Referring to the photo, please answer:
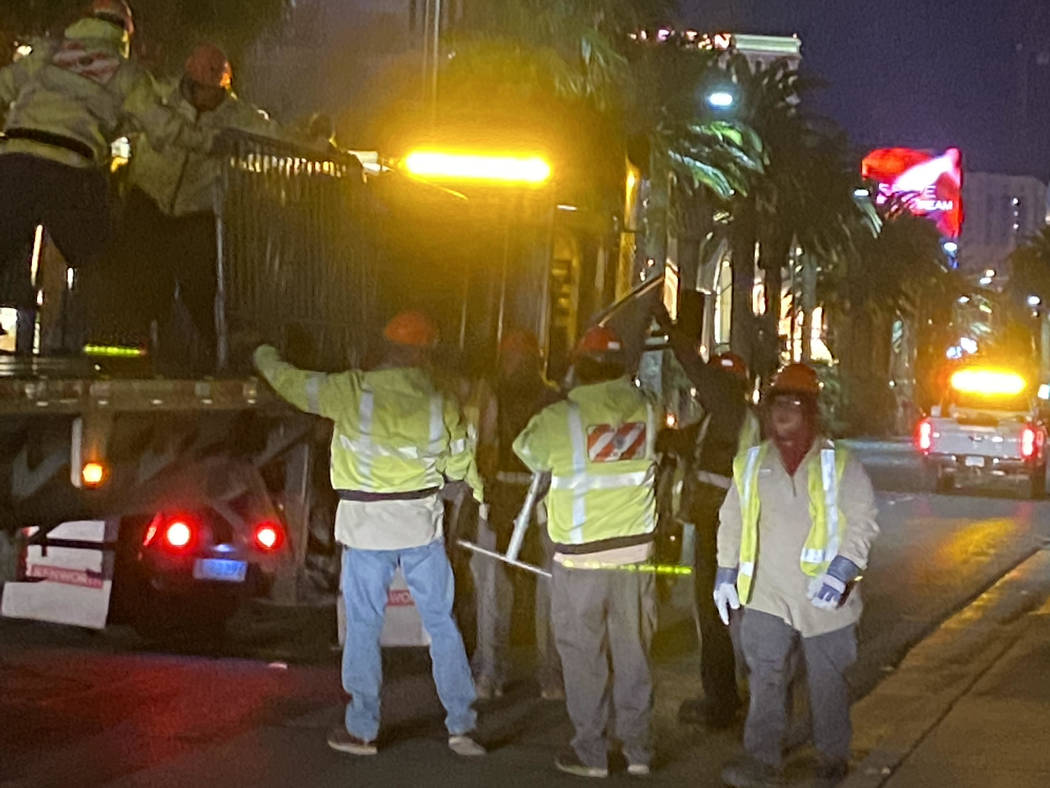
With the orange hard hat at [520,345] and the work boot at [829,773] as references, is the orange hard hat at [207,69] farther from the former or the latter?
the work boot at [829,773]

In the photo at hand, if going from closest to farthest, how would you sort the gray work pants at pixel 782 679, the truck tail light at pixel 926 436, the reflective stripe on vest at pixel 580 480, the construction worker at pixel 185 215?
1. the gray work pants at pixel 782 679
2. the reflective stripe on vest at pixel 580 480
3. the construction worker at pixel 185 215
4. the truck tail light at pixel 926 436

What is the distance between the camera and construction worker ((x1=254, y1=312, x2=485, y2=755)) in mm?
7617

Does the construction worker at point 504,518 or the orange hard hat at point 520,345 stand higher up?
the orange hard hat at point 520,345

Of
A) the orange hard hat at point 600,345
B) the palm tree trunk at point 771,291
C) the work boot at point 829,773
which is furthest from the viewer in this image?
the palm tree trunk at point 771,291

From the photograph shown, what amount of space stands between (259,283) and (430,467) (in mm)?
1546

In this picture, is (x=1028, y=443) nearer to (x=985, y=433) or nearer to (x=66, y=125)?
(x=985, y=433)

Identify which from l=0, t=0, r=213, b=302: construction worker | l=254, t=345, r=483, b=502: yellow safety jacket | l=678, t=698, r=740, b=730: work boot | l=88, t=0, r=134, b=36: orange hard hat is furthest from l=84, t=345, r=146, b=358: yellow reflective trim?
l=678, t=698, r=740, b=730: work boot

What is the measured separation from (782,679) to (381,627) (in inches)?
69.6

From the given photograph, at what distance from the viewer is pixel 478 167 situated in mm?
10844

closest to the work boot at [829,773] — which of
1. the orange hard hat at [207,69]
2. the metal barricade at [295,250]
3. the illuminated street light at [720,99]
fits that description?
the metal barricade at [295,250]

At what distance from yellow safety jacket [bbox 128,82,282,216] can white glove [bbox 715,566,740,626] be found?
310cm

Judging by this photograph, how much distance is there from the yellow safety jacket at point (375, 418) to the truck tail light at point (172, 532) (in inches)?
90.7

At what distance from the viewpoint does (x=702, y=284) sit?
42031mm

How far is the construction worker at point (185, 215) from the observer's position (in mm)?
8539
